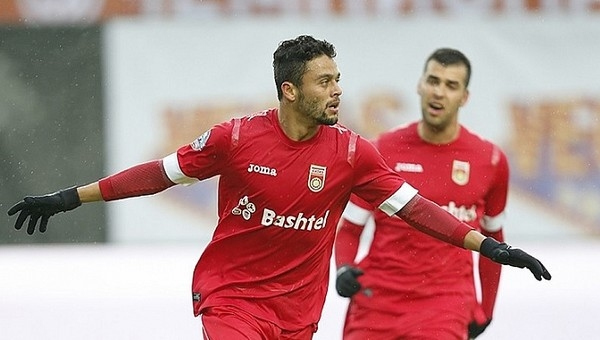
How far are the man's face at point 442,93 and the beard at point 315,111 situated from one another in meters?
1.27

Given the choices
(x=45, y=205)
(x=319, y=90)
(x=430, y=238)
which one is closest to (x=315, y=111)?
(x=319, y=90)

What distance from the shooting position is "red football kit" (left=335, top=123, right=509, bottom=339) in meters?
6.87

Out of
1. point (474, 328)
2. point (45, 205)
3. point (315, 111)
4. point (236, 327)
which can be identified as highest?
point (315, 111)

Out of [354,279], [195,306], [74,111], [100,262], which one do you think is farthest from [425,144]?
[74,111]

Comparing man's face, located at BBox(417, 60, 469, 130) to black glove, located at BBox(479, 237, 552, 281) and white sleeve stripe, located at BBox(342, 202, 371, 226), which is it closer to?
white sleeve stripe, located at BBox(342, 202, 371, 226)

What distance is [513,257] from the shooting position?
5.78m

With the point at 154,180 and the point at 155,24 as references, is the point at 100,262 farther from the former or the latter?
the point at 154,180

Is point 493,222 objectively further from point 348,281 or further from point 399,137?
point 348,281

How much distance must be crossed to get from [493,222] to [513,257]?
137 cm

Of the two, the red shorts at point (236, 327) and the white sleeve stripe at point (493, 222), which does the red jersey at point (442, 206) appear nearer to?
the white sleeve stripe at point (493, 222)

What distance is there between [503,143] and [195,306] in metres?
8.10

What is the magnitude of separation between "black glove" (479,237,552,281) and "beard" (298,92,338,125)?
808 millimetres

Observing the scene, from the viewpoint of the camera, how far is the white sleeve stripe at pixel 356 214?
23.3 feet

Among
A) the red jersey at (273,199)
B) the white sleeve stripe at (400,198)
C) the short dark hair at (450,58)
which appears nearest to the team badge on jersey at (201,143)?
the red jersey at (273,199)
